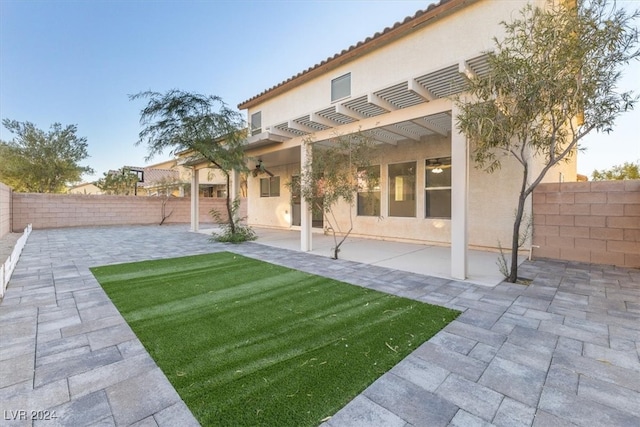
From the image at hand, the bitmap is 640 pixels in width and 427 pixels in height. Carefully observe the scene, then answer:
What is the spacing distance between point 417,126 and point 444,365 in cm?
593

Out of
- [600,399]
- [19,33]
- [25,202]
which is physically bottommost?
[600,399]

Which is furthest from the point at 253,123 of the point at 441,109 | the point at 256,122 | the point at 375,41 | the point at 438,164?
the point at 441,109

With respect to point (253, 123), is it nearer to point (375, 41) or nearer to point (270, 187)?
point (270, 187)

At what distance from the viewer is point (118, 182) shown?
2238cm

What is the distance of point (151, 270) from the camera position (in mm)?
5621

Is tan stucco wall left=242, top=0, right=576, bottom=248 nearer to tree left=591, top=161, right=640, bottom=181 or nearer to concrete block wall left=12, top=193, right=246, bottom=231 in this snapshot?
tree left=591, top=161, right=640, bottom=181

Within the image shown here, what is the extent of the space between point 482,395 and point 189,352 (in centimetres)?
243

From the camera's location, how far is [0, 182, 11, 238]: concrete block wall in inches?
389

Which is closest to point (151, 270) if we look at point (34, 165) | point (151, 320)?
point (151, 320)

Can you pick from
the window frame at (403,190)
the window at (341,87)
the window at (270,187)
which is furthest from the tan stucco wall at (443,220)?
the window at (270,187)

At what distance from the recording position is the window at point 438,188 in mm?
7953

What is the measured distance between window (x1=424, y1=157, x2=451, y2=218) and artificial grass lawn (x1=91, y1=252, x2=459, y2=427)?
4.81 metres

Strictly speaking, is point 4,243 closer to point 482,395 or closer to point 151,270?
point 151,270

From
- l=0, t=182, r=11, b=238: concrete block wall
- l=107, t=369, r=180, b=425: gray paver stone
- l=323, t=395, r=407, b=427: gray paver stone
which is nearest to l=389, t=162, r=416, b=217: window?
l=323, t=395, r=407, b=427: gray paver stone
